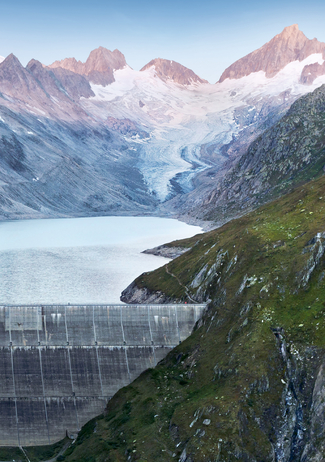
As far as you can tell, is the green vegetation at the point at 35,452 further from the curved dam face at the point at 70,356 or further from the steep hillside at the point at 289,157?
the steep hillside at the point at 289,157

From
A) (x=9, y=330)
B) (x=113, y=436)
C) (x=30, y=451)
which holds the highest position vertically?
(x=9, y=330)

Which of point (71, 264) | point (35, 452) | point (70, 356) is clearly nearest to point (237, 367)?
point (70, 356)

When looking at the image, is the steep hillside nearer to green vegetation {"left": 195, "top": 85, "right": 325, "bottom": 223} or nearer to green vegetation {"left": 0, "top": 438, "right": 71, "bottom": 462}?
green vegetation {"left": 195, "top": 85, "right": 325, "bottom": 223}

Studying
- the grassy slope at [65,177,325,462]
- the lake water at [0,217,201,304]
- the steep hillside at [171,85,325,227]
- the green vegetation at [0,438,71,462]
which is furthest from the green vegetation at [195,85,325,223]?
the green vegetation at [0,438,71,462]

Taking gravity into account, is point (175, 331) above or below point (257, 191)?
below

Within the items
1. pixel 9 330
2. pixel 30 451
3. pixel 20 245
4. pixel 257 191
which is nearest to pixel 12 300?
pixel 9 330

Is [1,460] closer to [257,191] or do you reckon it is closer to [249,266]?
[249,266]

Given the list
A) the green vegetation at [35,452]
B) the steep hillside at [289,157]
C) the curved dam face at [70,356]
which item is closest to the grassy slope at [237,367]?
the curved dam face at [70,356]
